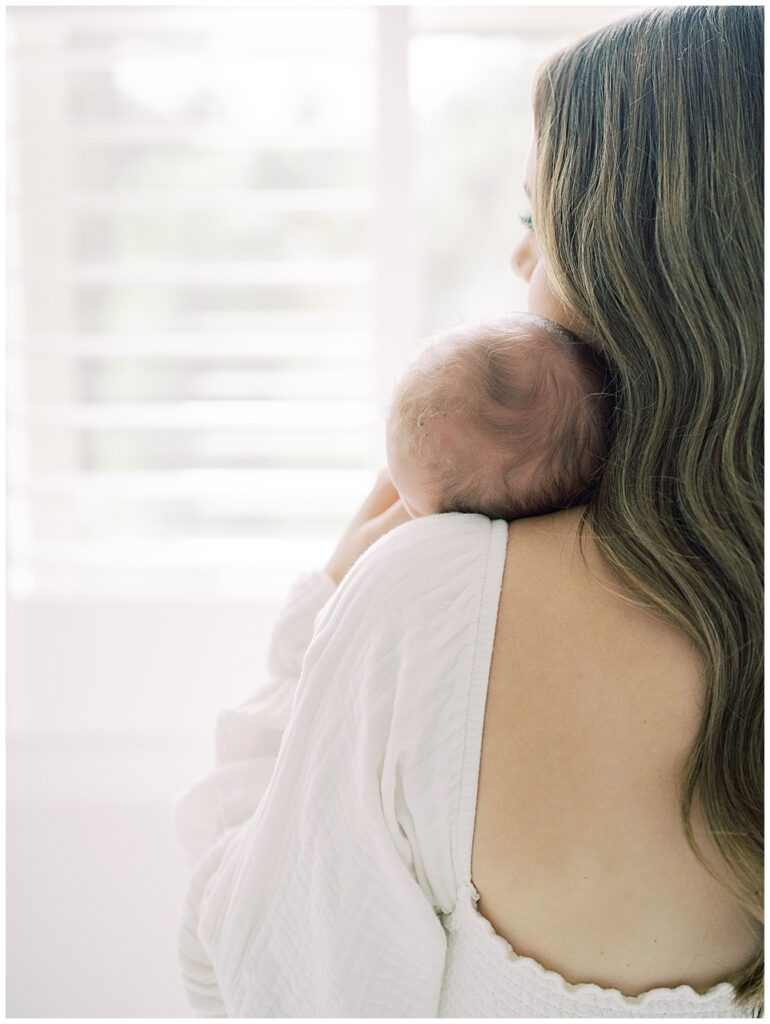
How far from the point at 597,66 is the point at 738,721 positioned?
0.50 meters

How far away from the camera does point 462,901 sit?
68 cm

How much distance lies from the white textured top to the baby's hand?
17cm

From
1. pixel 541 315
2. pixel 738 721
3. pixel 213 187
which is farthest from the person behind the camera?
pixel 213 187

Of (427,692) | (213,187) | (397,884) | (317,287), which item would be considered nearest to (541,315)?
(427,692)

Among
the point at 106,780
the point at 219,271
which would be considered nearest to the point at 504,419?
the point at 219,271

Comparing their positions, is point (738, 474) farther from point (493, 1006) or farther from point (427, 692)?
point (493, 1006)

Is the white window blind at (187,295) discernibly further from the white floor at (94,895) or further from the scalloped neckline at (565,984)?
the scalloped neckline at (565,984)

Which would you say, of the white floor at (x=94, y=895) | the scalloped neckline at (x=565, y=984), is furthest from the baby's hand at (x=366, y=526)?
the white floor at (x=94, y=895)

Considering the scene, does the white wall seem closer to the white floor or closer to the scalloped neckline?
the white floor

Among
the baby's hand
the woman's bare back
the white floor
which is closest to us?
the woman's bare back

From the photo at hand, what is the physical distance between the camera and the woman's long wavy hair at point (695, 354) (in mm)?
635

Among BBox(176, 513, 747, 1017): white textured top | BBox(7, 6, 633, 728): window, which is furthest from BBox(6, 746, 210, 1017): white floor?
BBox(176, 513, 747, 1017): white textured top

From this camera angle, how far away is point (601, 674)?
0.62m

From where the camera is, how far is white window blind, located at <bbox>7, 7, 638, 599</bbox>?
169cm
